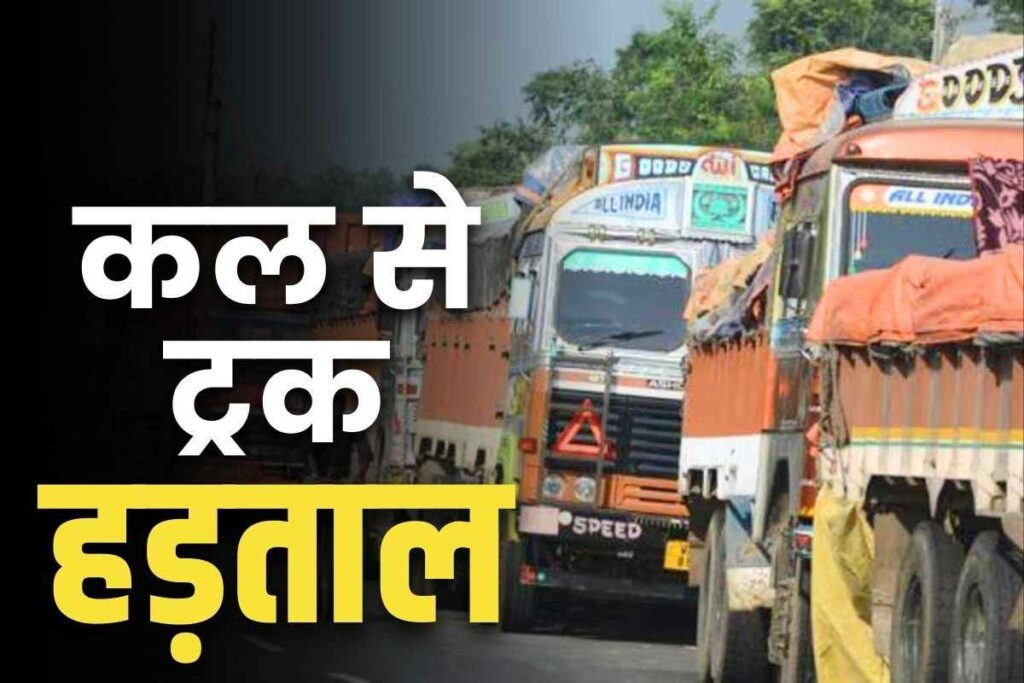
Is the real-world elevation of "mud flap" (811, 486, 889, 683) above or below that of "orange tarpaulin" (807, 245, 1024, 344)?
below

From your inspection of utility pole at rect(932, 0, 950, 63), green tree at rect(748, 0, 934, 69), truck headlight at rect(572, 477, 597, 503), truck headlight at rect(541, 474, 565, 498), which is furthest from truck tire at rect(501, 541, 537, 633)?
green tree at rect(748, 0, 934, 69)

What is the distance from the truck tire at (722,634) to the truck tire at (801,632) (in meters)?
2.06

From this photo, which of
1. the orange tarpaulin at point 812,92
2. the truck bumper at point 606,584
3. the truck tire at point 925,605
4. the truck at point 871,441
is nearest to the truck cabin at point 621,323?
the truck bumper at point 606,584

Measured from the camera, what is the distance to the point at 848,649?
1367 cm

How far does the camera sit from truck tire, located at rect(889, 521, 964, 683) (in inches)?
477

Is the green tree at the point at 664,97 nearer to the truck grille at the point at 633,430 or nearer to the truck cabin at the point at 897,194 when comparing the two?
the truck grille at the point at 633,430

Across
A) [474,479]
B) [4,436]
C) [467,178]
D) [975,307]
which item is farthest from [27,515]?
[467,178]

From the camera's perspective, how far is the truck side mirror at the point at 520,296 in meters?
21.1

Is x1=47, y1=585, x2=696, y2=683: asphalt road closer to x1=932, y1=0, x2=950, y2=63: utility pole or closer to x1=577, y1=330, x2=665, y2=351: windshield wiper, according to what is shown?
x1=577, y1=330, x2=665, y2=351: windshield wiper

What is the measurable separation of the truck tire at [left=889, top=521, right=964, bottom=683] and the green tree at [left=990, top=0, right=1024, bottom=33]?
54.7ft

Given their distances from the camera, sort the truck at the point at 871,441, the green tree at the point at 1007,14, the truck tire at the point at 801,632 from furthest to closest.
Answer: the green tree at the point at 1007,14
the truck tire at the point at 801,632
the truck at the point at 871,441

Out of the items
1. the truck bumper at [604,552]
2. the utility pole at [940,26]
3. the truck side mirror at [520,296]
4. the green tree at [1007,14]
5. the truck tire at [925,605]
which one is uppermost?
the green tree at [1007,14]

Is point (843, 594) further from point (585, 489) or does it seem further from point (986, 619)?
point (585, 489)

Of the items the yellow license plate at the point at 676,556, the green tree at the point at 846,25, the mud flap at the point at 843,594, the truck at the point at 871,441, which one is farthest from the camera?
the green tree at the point at 846,25
